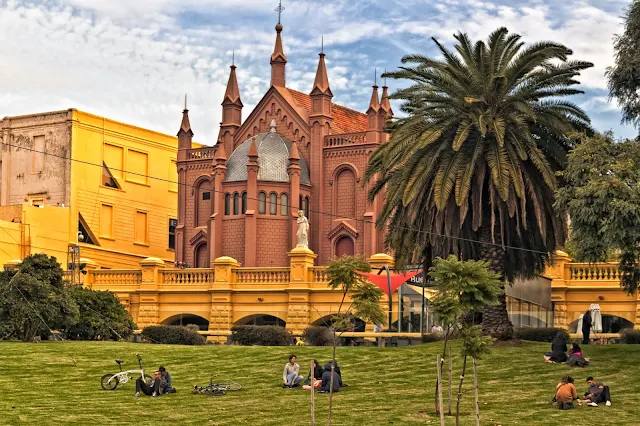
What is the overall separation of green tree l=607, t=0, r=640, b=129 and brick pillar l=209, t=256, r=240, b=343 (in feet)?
76.6

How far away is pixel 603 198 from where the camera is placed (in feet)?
112

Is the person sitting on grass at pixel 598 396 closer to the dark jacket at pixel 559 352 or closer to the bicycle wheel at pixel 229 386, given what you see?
the dark jacket at pixel 559 352

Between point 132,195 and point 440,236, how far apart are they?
169ft

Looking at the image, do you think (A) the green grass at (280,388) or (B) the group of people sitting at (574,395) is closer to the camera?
(A) the green grass at (280,388)

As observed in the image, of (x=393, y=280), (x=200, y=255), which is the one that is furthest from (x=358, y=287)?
(x=200, y=255)

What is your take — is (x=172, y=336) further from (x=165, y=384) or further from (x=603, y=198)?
(x=603, y=198)

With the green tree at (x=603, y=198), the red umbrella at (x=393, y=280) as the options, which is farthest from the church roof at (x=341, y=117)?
the green tree at (x=603, y=198)

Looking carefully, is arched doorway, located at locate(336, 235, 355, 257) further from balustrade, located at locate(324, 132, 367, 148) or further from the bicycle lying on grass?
the bicycle lying on grass

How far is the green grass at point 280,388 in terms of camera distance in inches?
1049

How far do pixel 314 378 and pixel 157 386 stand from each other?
3.90 metres

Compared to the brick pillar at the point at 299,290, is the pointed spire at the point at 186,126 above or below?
above

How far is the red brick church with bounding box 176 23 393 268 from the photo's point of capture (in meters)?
74.8

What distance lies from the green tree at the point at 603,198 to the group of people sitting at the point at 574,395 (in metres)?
6.69

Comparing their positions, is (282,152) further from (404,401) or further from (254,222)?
(404,401)
